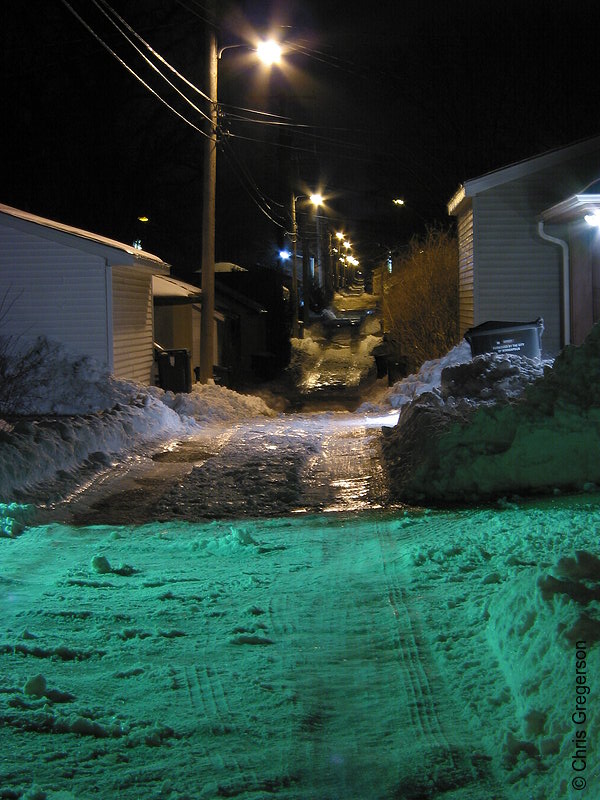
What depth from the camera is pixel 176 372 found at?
2134 cm

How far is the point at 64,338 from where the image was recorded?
20031mm

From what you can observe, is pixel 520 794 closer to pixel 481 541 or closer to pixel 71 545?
pixel 481 541

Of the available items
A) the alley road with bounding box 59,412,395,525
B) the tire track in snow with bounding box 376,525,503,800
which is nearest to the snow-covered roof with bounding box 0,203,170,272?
the alley road with bounding box 59,412,395,525

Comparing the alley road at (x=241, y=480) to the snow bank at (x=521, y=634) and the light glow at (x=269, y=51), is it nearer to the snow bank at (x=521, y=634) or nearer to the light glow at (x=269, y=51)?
the snow bank at (x=521, y=634)

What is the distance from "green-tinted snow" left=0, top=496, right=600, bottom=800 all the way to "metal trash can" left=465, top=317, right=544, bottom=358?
10100 millimetres

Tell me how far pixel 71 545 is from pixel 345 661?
339cm

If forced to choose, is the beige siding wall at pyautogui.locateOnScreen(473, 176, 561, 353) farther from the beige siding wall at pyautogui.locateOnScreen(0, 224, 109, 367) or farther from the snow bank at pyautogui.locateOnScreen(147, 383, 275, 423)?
the beige siding wall at pyautogui.locateOnScreen(0, 224, 109, 367)

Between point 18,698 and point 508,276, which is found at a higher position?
point 508,276

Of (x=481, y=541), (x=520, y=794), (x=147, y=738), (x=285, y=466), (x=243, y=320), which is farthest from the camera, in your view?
(x=243, y=320)

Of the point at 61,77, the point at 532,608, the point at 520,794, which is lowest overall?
the point at 520,794

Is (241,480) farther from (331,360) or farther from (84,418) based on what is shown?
(331,360)

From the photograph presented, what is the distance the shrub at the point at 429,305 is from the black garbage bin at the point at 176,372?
8.14m

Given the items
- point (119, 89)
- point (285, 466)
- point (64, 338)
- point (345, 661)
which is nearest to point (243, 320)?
point (119, 89)

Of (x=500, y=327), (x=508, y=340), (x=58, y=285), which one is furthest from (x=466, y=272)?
(x=58, y=285)
